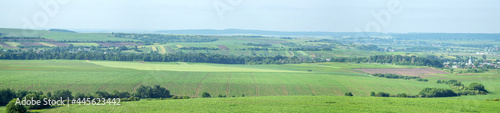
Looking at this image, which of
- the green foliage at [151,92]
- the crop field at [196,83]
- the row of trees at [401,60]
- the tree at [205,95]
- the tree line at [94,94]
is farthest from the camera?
the row of trees at [401,60]

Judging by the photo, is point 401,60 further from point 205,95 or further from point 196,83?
point 205,95

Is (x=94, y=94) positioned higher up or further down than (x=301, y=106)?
A: further down

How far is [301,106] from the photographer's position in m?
30.2

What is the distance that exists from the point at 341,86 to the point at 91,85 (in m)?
30.3

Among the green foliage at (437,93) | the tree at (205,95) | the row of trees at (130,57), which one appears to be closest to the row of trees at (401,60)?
the row of trees at (130,57)

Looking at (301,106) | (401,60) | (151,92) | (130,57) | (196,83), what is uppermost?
(301,106)

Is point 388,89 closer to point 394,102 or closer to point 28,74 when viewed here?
point 394,102

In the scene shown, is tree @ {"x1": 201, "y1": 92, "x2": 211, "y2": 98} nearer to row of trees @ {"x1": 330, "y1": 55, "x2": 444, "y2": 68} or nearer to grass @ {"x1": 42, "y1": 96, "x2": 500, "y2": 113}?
grass @ {"x1": 42, "y1": 96, "x2": 500, "y2": 113}

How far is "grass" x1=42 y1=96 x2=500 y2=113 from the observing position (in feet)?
94.2

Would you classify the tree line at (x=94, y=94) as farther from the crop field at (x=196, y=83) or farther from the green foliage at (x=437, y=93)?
the green foliage at (x=437, y=93)

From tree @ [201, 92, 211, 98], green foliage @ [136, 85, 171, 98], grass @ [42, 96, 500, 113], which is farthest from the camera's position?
tree @ [201, 92, 211, 98]

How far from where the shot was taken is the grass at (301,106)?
28.7 m

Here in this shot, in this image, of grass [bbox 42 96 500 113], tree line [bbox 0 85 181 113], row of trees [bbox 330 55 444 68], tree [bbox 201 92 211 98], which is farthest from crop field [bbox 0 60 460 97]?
row of trees [bbox 330 55 444 68]

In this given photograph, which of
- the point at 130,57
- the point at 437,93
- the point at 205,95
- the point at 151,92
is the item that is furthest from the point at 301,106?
the point at 130,57
